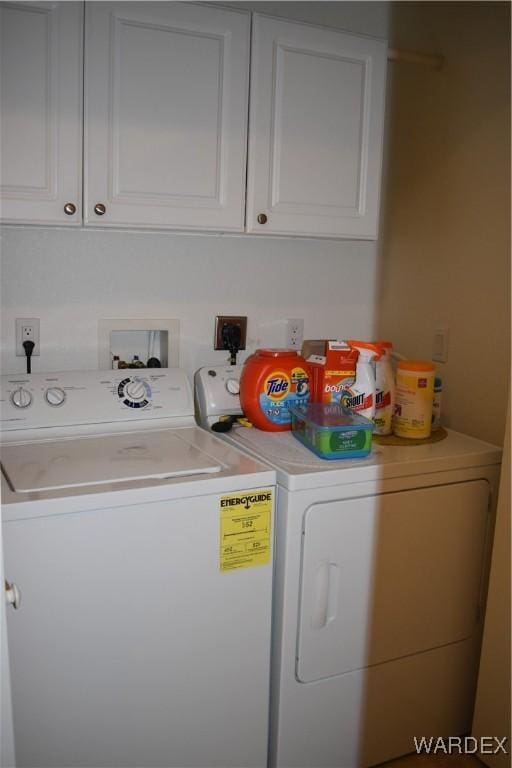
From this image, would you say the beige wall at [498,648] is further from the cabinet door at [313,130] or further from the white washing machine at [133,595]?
the cabinet door at [313,130]

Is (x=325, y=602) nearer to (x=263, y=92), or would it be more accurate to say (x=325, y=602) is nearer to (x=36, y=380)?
(x=36, y=380)

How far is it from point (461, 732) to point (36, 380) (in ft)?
5.55

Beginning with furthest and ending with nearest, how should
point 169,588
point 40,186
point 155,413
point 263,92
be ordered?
point 155,413, point 263,92, point 40,186, point 169,588

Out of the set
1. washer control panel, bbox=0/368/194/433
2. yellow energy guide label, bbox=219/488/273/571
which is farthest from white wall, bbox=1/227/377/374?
yellow energy guide label, bbox=219/488/273/571

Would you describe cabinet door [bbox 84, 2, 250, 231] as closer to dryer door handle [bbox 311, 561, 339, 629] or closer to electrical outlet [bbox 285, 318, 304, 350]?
electrical outlet [bbox 285, 318, 304, 350]

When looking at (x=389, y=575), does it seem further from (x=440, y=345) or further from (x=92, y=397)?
(x=92, y=397)

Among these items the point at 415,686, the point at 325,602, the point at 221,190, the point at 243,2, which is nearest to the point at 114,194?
the point at 221,190

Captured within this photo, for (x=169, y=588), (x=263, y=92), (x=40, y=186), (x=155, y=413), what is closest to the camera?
(x=169, y=588)

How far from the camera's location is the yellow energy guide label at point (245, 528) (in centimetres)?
162

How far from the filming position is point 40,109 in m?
1.64

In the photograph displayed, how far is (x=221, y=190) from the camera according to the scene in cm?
188

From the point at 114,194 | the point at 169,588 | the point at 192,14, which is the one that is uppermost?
the point at 192,14

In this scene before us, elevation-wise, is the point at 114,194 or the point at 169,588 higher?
the point at 114,194

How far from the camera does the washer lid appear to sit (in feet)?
5.07
